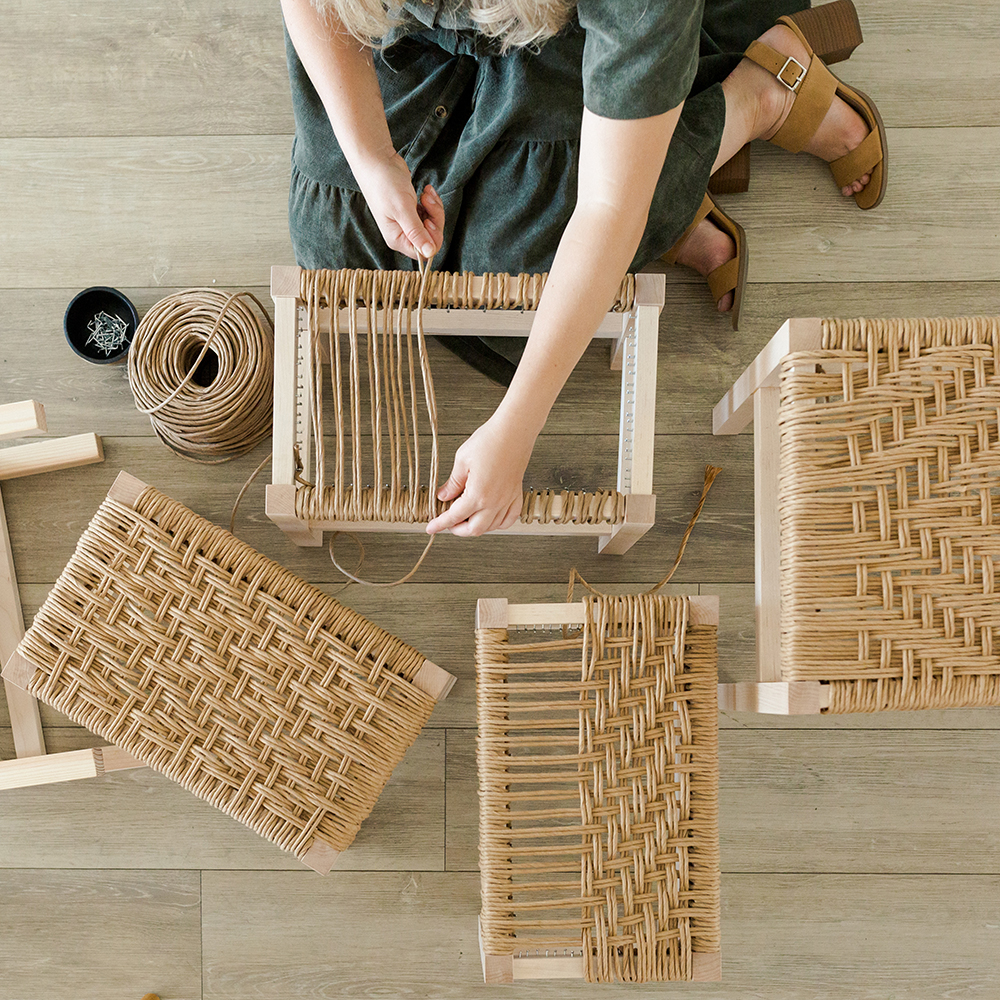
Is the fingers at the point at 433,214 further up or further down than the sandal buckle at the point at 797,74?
further down

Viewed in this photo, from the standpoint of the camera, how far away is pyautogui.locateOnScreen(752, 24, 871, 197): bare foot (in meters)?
0.98

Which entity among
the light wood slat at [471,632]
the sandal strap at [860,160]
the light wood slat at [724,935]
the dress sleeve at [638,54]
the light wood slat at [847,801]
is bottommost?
the light wood slat at [724,935]

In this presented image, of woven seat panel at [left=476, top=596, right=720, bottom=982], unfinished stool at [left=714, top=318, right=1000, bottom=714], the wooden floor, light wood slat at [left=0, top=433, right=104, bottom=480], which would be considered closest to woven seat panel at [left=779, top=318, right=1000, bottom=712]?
unfinished stool at [left=714, top=318, right=1000, bottom=714]

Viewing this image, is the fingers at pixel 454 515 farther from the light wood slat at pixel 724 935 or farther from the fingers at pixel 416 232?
the light wood slat at pixel 724 935

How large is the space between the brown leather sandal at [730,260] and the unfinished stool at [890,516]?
33cm

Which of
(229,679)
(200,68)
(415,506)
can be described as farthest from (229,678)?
(200,68)

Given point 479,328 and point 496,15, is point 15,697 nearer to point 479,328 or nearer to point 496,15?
point 479,328

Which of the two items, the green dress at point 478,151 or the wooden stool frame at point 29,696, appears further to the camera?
the wooden stool frame at point 29,696

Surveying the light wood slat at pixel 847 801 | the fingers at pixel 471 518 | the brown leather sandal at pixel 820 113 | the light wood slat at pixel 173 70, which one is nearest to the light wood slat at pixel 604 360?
the brown leather sandal at pixel 820 113

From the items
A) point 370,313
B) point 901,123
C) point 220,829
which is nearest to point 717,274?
point 901,123

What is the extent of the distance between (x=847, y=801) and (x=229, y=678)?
0.80 metres

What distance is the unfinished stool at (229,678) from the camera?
0.77 m

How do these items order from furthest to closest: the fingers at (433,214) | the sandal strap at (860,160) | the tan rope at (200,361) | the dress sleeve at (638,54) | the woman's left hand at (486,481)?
the sandal strap at (860,160) < the tan rope at (200,361) < the fingers at (433,214) < the woman's left hand at (486,481) < the dress sleeve at (638,54)

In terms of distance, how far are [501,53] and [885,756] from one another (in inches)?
38.2
